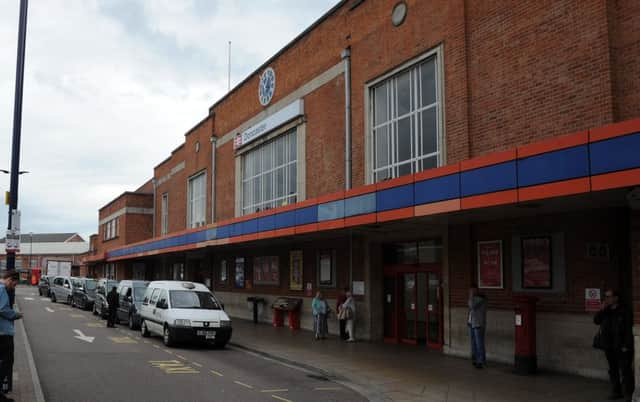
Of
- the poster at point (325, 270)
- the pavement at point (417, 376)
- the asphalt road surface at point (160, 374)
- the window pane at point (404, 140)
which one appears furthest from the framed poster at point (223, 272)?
the window pane at point (404, 140)

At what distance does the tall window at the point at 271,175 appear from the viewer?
24188 millimetres

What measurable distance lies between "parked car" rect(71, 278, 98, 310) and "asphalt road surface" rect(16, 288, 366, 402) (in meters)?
14.2

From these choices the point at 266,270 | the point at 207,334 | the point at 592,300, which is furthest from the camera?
the point at 266,270

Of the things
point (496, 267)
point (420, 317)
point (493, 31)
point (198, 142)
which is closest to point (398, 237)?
point (420, 317)

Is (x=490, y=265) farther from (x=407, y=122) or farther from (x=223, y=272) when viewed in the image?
(x=223, y=272)

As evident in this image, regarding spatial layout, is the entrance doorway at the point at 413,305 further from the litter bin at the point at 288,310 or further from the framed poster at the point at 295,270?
the framed poster at the point at 295,270

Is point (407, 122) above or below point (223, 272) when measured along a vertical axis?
above

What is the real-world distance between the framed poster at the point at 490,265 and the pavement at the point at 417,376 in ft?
5.85

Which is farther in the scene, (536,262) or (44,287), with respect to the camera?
(44,287)

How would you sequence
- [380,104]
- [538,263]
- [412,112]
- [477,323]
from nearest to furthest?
[538,263] → [477,323] → [412,112] → [380,104]

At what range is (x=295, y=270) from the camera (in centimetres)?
2345

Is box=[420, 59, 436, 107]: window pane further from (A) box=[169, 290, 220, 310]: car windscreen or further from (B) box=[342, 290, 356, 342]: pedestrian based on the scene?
(A) box=[169, 290, 220, 310]: car windscreen

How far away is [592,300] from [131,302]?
16.5 metres

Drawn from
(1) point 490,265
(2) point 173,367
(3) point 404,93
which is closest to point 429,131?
(3) point 404,93
